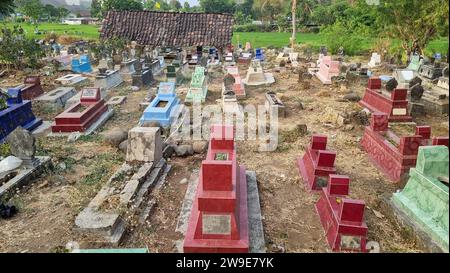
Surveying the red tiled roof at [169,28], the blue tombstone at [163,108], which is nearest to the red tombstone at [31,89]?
the blue tombstone at [163,108]

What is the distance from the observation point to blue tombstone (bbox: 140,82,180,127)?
36.3 feet

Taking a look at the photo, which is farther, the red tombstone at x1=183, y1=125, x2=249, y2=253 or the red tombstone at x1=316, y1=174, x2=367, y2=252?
the red tombstone at x1=316, y1=174, x2=367, y2=252

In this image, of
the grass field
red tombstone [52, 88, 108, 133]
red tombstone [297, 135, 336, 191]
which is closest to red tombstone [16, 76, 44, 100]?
red tombstone [52, 88, 108, 133]

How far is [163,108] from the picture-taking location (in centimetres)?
1144

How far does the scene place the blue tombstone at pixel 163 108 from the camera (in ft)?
36.3

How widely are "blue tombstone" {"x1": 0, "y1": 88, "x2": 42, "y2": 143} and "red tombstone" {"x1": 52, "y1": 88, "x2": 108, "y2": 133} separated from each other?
2.65ft

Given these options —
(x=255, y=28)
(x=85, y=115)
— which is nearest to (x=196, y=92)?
(x=85, y=115)

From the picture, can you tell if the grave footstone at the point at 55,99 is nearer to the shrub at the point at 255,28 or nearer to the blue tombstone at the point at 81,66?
the blue tombstone at the point at 81,66

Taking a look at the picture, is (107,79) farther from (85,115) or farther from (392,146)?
(392,146)

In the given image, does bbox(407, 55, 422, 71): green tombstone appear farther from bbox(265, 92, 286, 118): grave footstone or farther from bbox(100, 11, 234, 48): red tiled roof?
bbox(100, 11, 234, 48): red tiled roof

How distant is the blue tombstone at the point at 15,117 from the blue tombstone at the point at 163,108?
341 cm

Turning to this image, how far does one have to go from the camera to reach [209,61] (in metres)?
22.2

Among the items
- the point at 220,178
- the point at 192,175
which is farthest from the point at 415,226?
the point at 192,175

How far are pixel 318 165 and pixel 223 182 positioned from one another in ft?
8.92
